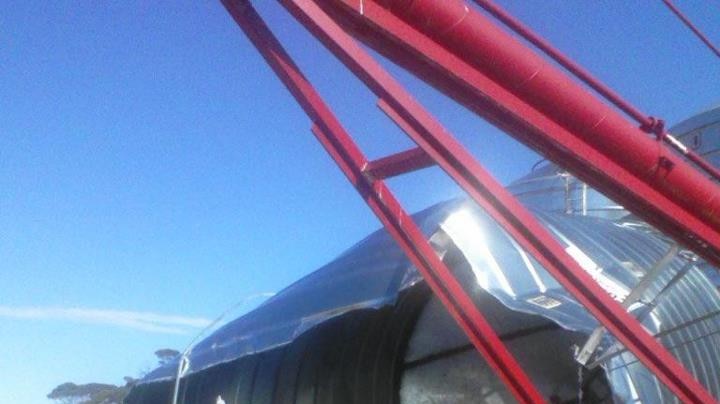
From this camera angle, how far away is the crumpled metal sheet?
5973 mm

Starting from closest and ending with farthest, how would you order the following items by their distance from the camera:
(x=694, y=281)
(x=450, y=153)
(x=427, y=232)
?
(x=450, y=153) → (x=427, y=232) → (x=694, y=281)

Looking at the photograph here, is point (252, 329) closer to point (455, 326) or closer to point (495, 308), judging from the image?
point (455, 326)

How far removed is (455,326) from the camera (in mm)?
8914

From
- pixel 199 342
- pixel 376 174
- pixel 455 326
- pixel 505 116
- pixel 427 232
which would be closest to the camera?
pixel 505 116

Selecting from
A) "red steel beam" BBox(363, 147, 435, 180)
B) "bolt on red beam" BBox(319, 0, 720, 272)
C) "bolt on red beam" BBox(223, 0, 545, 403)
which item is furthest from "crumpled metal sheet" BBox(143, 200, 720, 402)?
"bolt on red beam" BBox(319, 0, 720, 272)

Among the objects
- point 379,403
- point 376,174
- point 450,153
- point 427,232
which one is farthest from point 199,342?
point 450,153

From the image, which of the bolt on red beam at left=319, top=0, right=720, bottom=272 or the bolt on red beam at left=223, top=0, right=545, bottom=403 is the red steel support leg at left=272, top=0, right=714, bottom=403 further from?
the bolt on red beam at left=223, top=0, right=545, bottom=403

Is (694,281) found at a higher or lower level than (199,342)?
lower

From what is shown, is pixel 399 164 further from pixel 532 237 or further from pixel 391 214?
pixel 532 237

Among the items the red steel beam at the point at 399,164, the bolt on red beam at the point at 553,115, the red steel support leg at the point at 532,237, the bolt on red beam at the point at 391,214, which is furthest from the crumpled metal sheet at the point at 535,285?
the bolt on red beam at the point at 553,115

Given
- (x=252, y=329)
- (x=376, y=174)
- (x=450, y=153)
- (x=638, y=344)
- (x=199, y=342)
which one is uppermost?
(x=199, y=342)

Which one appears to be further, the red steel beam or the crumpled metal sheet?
the crumpled metal sheet

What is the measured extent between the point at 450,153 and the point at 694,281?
5.30 metres

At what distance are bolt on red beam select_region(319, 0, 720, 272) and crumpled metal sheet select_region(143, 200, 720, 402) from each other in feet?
5.98
